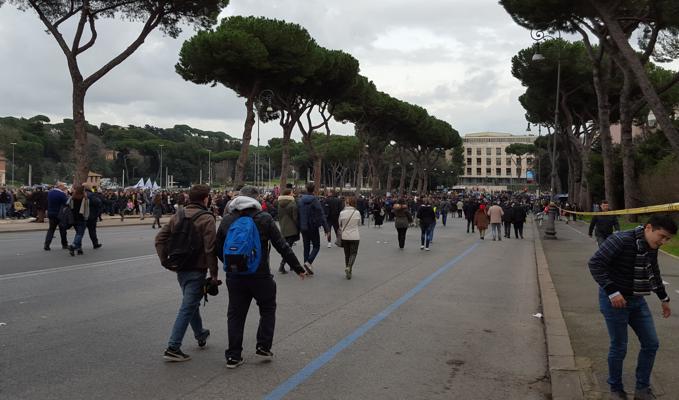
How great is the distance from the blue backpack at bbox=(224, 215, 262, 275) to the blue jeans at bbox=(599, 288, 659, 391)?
259 centimetres

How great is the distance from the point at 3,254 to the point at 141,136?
11373cm

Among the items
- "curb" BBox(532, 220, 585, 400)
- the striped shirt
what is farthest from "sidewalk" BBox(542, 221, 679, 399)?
the striped shirt

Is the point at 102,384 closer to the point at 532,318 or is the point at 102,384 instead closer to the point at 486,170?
the point at 532,318

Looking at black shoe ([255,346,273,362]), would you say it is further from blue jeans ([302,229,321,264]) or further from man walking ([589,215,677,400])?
blue jeans ([302,229,321,264])

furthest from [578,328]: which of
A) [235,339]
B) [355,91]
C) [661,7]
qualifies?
[355,91]

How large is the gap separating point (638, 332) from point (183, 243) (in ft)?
11.4

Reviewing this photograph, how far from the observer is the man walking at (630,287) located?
13.8ft

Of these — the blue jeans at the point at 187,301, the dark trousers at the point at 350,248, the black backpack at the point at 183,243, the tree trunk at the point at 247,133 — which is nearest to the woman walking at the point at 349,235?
the dark trousers at the point at 350,248

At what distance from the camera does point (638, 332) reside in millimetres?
4352

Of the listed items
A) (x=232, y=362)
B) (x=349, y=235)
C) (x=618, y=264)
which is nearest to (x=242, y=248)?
(x=232, y=362)

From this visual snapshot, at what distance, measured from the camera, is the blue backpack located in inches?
190

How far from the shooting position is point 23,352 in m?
5.32

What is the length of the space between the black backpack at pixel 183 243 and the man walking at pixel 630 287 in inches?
120

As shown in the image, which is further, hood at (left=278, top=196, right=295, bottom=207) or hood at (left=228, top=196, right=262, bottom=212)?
hood at (left=278, top=196, right=295, bottom=207)
